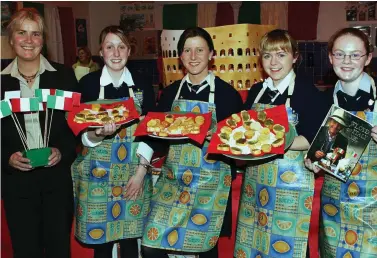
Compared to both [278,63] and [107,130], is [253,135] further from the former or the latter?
[107,130]

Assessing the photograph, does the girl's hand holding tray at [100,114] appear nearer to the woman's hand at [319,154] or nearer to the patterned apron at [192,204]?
the patterned apron at [192,204]

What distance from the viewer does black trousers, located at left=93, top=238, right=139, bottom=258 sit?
2.56 metres

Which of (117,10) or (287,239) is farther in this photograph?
(117,10)

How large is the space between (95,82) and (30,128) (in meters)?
0.41

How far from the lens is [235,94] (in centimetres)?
240

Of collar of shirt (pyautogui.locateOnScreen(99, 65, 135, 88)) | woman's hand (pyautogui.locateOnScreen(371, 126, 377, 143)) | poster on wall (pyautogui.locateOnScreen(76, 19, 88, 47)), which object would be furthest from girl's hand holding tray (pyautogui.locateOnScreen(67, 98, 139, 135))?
A: poster on wall (pyautogui.locateOnScreen(76, 19, 88, 47))

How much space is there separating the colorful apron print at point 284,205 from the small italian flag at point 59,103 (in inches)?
38.8

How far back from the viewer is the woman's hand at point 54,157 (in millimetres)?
2320

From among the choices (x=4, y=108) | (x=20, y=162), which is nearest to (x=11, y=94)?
(x=4, y=108)

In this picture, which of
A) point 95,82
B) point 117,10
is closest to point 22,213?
point 95,82

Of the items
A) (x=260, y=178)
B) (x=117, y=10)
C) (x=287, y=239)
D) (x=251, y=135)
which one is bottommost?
(x=287, y=239)

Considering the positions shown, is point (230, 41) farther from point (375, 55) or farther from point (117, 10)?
point (117, 10)

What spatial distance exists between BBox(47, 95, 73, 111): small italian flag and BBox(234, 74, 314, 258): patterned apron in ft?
3.21

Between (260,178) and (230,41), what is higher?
(230,41)
